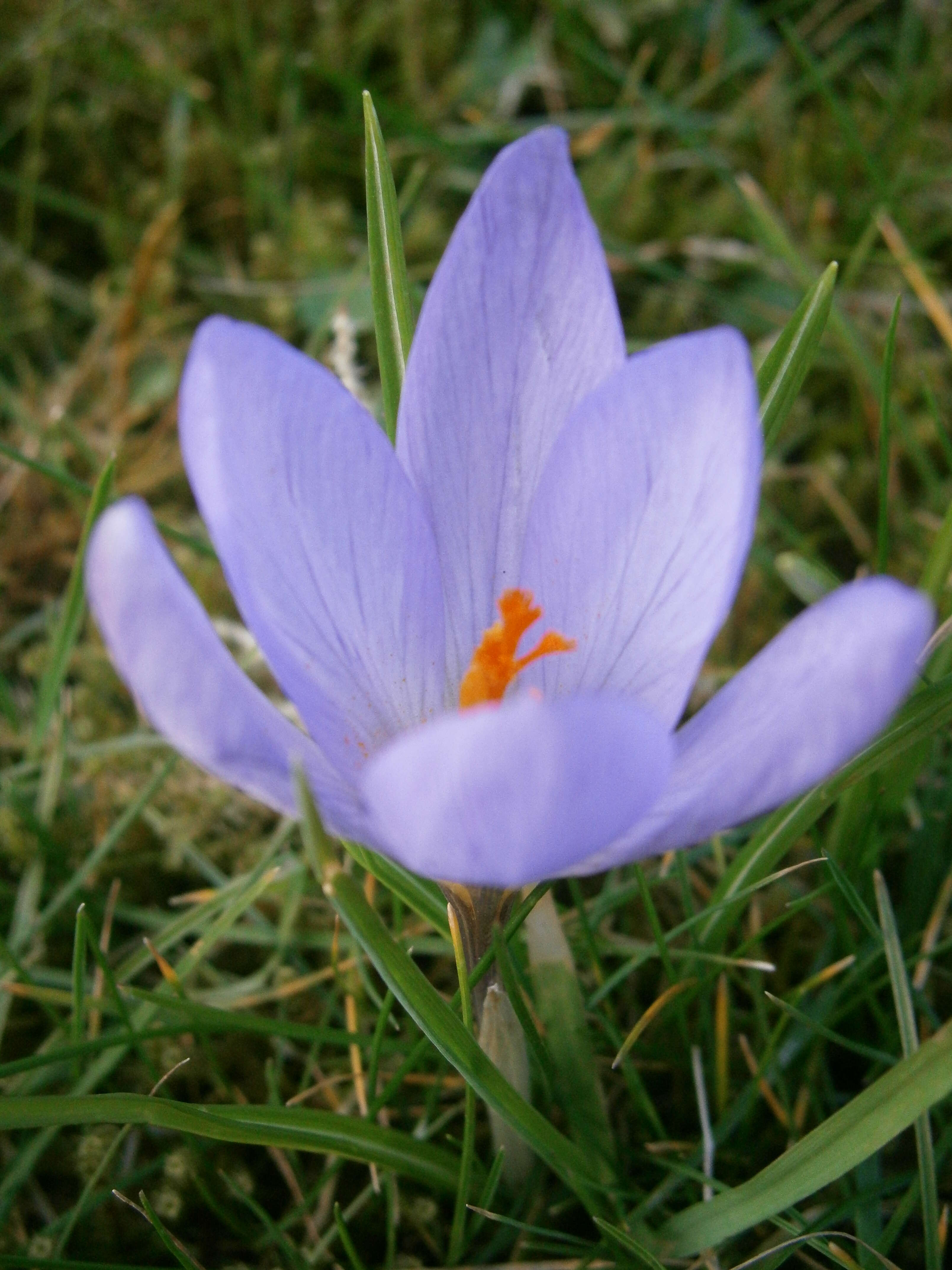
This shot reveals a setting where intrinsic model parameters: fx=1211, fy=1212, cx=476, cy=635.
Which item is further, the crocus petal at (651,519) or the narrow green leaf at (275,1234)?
the narrow green leaf at (275,1234)

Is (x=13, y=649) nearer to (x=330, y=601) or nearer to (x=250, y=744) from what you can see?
(x=330, y=601)

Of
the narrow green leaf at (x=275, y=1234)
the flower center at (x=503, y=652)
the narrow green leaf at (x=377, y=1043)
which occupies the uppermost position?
the flower center at (x=503, y=652)

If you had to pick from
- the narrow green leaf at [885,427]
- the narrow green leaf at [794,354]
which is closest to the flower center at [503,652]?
the narrow green leaf at [794,354]

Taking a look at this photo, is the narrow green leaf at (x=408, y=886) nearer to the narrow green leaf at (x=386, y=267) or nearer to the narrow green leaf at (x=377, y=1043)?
the narrow green leaf at (x=377, y=1043)

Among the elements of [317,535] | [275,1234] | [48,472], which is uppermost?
[317,535]

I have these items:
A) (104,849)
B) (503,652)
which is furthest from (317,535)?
(104,849)

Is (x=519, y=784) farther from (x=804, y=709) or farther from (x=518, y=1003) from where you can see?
(x=518, y=1003)

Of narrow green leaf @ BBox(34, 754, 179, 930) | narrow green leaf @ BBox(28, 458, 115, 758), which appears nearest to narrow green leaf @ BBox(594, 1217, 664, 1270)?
narrow green leaf @ BBox(34, 754, 179, 930)
